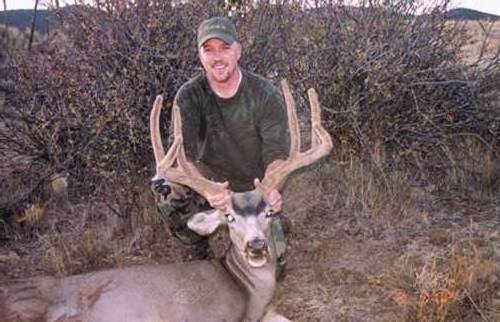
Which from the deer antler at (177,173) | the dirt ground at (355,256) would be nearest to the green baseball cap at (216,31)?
the deer antler at (177,173)

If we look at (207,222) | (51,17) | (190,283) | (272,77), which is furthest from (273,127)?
(51,17)

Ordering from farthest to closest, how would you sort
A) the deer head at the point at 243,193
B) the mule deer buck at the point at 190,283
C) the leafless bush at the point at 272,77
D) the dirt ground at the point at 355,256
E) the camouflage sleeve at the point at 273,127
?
1. the leafless bush at the point at 272,77
2. the camouflage sleeve at the point at 273,127
3. the dirt ground at the point at 355,256
4. the deer head at the point at 243,193
5. the mule deer buck at the point at 190,283

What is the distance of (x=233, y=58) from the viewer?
4578 millimetres

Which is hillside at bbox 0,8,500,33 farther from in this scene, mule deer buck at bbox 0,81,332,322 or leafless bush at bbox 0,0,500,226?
mule deer buck at bbox 0,81,332,322

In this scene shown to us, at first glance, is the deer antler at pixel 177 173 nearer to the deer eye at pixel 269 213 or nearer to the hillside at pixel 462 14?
the deer eye at pixel 269 213

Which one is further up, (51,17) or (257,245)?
(51,17)

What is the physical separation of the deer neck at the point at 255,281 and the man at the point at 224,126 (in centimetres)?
45

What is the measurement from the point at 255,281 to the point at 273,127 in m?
1.10

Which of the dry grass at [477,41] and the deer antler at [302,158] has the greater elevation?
the dry grass at [477,41]

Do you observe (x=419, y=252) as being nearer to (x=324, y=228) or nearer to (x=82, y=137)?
(x=324, y=228)

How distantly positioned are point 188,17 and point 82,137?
1.20 meters

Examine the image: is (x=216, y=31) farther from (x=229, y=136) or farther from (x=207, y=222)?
(x=207, y=222)

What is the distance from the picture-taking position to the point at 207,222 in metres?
4.18

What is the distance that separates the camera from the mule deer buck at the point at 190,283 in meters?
3.77
